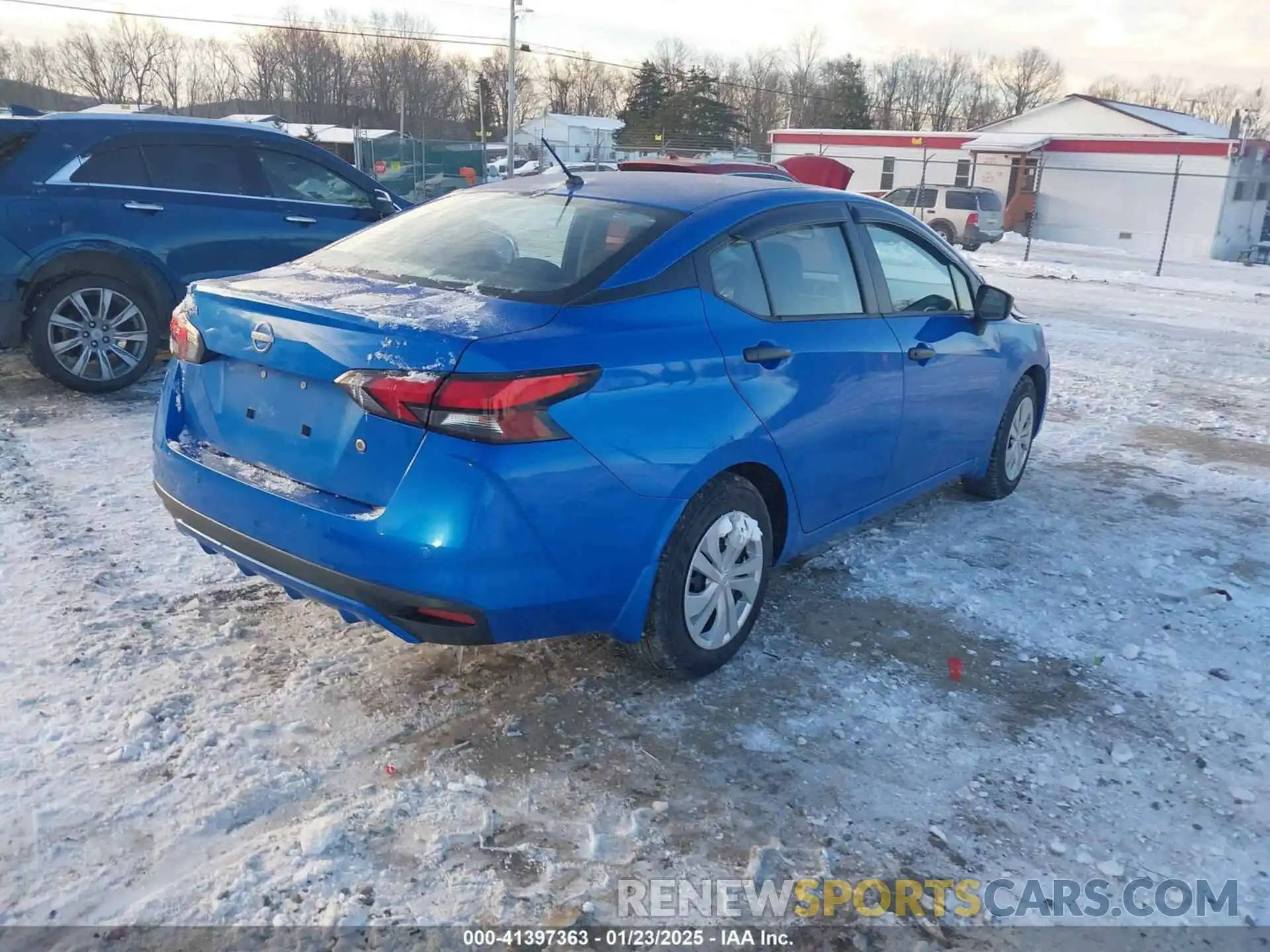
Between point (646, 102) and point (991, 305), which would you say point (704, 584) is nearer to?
point (991, 305)

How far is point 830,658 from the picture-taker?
3744mm

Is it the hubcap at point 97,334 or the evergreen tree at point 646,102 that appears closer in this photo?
the hubcap at point 97,334

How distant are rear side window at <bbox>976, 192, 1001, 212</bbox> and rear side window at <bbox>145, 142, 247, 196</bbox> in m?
23.7

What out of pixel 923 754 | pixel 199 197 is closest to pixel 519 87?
pixel 199 197

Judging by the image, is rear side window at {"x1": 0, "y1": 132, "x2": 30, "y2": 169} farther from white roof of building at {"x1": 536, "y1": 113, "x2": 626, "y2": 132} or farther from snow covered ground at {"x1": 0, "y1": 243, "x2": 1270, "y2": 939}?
white roof of building at {"x1": 536, "y1": 113, "x2": 626, "y2": 132}

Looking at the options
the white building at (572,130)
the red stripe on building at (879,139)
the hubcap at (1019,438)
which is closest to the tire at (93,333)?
the hubcap at (1019,438)

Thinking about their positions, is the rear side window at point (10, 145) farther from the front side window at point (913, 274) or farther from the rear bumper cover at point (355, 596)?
the front side window at point (913, 274)

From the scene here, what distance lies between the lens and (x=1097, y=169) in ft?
98.9

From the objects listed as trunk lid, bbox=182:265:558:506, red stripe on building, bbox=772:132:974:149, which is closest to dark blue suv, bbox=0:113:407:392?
trunk lid, bbox=182:265:558:506

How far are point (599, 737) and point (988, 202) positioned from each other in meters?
27.4

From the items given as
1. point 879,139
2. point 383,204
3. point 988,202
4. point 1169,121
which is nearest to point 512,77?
point 879,139

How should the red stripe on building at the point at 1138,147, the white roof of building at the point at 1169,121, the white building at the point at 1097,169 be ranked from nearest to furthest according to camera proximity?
the red stripe on building at the point at 1138,147, the white building at the point at 1097,169, the white roof of building at the point at 1169,121

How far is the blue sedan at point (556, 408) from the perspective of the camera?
106 inches

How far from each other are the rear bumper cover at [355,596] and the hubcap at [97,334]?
4.28 metres
